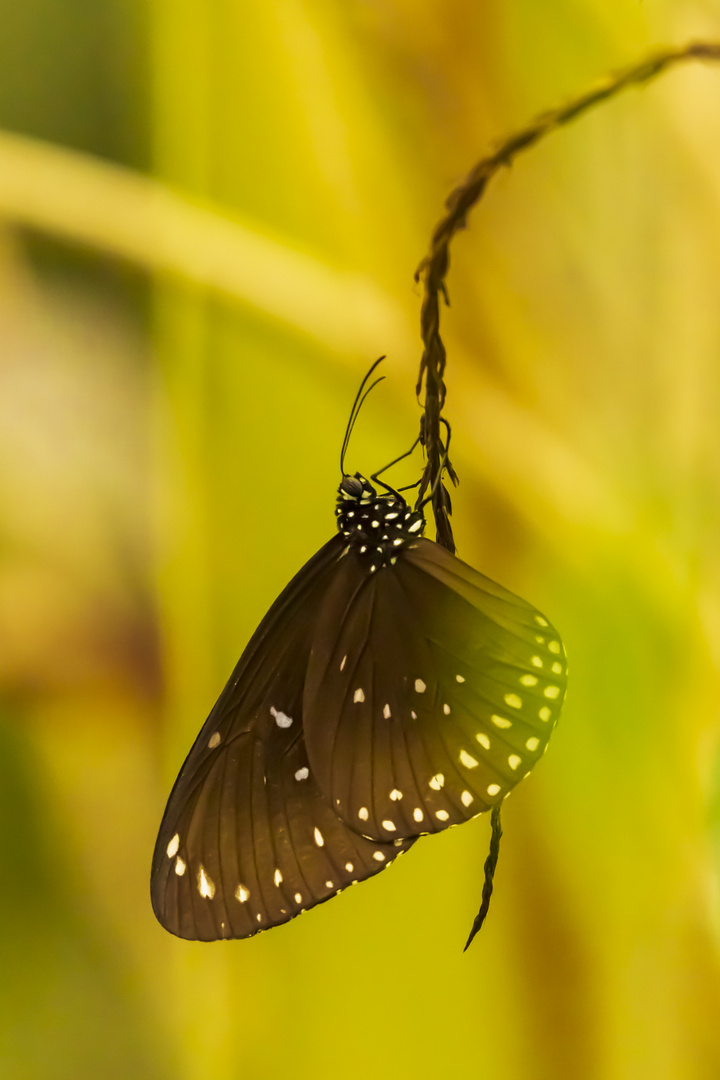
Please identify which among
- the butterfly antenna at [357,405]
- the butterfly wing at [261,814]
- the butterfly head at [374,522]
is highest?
the butterfly antenna at [357,405]

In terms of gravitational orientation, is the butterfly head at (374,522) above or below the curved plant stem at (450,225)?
below

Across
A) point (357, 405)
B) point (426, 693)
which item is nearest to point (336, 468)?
point (357, 405)

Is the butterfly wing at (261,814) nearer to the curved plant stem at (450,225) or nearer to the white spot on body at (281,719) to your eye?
the white spot on body at (281,719)

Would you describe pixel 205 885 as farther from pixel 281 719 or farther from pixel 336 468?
A: pixel 336 468

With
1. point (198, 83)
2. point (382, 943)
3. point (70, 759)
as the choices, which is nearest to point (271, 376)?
point (198, 83)

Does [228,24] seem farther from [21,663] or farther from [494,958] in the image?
[494,958]

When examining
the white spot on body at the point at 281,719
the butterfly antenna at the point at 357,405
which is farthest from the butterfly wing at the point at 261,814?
the butterfly antenna at the point at 357,405
